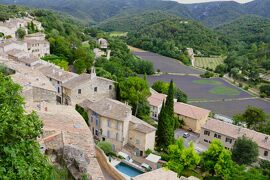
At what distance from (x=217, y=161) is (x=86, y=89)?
1905 cm

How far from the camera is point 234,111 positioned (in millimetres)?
69562

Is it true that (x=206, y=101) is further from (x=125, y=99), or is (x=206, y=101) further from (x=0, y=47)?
(x=0, y=47)

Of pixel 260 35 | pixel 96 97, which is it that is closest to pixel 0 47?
pixel 96 97

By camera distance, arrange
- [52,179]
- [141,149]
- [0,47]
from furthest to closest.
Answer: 1. [0,47]
2. [141,149]
3. [52,179]

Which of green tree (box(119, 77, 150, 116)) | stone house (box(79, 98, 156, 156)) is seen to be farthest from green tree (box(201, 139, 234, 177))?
green tree (box(119, 77, 150, 116))

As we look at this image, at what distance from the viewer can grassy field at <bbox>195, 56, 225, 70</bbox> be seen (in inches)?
5060

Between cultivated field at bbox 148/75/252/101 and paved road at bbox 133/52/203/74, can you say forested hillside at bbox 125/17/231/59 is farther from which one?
cultivated field at bbox 148/75/252/101

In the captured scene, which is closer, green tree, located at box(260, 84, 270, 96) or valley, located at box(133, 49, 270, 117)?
valley, located at box(133, 49, 270, 117)

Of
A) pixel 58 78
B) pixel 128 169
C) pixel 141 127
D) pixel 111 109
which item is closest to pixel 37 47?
pixel 58 78

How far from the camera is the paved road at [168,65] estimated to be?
111m

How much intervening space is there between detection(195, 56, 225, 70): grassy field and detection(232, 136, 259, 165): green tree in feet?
292

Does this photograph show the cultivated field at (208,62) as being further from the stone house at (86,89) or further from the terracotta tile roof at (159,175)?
the terracotta tile roof at (159,175)

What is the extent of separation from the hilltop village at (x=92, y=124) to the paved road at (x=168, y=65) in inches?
2213

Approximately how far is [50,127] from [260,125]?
43.1 meters
